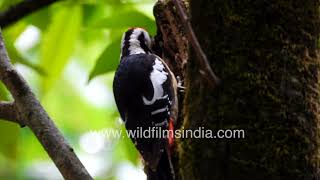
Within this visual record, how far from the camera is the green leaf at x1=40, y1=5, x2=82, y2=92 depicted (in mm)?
2898

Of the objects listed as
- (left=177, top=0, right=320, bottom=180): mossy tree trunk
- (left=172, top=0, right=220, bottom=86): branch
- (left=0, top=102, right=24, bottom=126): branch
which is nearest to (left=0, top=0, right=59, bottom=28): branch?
(left=0, top=102, right=24, bottom=126): branch

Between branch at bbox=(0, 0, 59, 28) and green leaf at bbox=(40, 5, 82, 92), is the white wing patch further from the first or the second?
branch at bbox=(0, 0, 59, 28)

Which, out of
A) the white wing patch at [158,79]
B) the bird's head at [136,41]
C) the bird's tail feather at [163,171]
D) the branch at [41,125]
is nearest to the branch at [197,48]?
the branch at [41,125]

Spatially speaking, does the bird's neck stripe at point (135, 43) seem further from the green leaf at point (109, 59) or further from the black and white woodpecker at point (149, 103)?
the green leaf at point (109, 59)

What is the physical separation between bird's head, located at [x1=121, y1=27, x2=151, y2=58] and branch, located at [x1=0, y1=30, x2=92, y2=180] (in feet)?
3.88

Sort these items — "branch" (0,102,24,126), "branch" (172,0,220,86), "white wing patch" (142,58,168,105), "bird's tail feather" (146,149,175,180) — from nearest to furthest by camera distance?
"branch" (172,0,220,86) < "branch" (0,102,24,126) < "bird's tail feather" (146,149,175,180) < "white wing patch" (142,58,168,105)

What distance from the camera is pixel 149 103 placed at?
112 inches

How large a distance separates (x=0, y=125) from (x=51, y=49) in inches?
20.6

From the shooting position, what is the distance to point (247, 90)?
1834mm

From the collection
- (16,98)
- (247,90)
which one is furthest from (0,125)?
(247,90)

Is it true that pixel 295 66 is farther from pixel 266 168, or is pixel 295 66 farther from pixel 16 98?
pixel 16 98

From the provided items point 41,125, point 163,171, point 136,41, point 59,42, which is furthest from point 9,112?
point 136,41

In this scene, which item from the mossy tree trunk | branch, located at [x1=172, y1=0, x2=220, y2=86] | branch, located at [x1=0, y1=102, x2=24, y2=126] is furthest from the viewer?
branch, located at [x1=0, y1=102, x2=24, y2=126]

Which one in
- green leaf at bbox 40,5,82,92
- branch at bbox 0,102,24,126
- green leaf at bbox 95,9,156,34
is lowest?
green leaf at bbox 40,5,82,92
